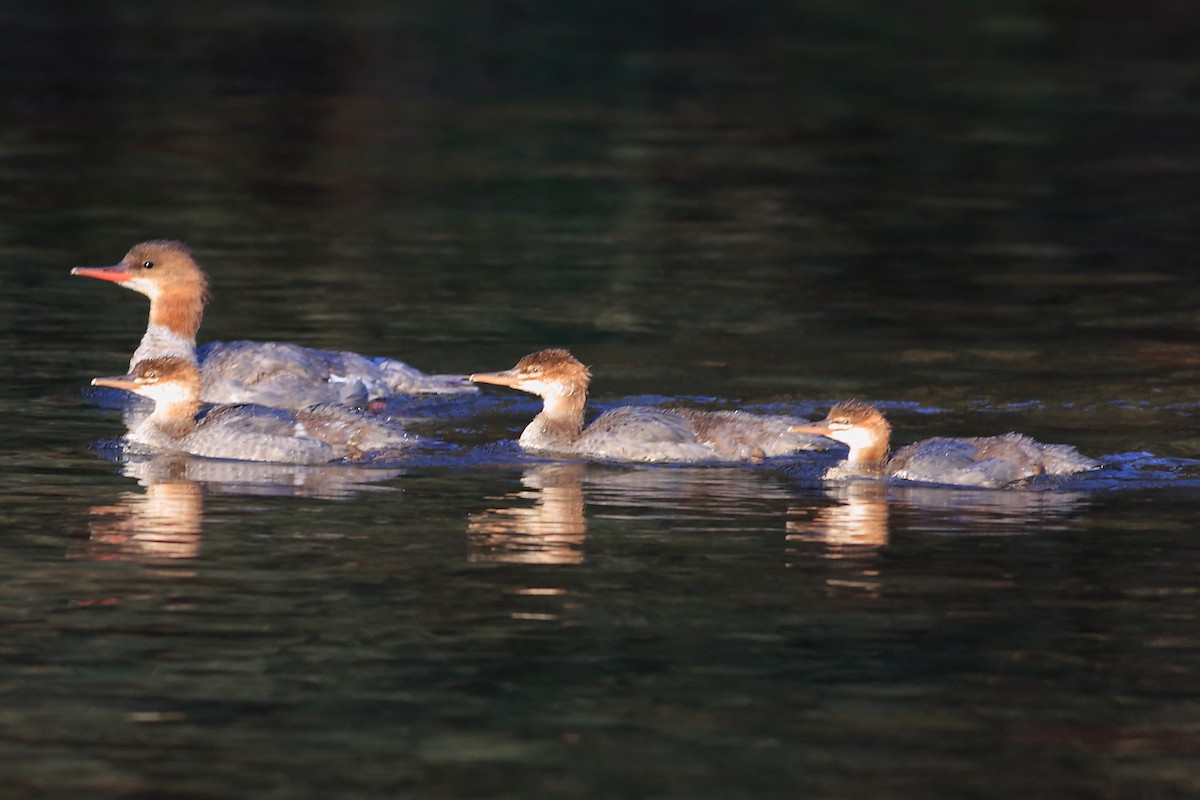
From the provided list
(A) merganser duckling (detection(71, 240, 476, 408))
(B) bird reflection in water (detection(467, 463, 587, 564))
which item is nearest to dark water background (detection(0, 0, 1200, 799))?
(B) bird reflection in water (detection(467, 463, 587, 564))

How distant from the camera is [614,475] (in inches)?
504

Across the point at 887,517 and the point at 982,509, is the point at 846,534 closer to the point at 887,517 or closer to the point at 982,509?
the point at 887,517

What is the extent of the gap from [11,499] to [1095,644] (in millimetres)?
5344

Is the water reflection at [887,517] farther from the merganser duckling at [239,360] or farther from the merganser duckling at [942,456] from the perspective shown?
the merganser duckling at [239,360]

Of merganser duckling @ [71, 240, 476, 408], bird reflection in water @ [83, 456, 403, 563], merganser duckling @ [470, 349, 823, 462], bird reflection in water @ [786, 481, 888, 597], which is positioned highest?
merganser duckling @ [71, 240, 476, 408]

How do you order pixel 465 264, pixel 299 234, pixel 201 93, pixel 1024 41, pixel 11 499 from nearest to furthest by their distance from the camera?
pixel 11 499 → pixel 465 264 → pixel 299 234 → pixel 201 93 → pixel 1024 41

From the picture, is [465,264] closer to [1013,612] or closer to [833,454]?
[833,454]

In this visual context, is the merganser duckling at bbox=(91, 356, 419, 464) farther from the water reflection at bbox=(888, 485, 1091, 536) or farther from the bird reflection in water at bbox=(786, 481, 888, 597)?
the water reflection at bbox=(888, 485, 1091, 536)

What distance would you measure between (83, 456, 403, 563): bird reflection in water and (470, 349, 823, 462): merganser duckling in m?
1.16

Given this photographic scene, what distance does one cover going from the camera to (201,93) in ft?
104

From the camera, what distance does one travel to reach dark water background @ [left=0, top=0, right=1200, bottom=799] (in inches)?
326

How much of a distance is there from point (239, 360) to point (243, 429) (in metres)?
1.93

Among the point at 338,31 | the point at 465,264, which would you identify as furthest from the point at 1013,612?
the point at 338,31

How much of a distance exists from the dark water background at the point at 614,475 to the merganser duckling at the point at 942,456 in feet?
0.48
